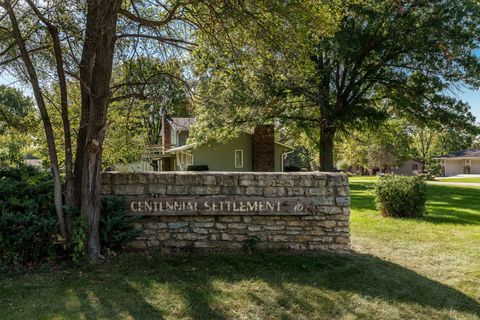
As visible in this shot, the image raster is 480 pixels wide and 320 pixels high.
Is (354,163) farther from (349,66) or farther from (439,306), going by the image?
(439,306)

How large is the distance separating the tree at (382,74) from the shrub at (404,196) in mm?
3950

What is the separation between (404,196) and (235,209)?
5470mm

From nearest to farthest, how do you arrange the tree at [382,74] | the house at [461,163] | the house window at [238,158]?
the tree at [382,74]
the house window at [238,158]
the house at [461,163]

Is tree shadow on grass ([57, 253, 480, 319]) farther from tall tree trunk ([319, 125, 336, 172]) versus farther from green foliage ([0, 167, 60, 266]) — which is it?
tall tree trunk ([319, 125, 336, 172])

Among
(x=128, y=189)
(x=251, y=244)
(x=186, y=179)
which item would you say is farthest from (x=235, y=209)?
(x=128, y=189)

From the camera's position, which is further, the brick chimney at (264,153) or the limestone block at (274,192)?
the brick chimney at (264,153)

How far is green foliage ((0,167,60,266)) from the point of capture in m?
4.98

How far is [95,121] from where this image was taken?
5363mm

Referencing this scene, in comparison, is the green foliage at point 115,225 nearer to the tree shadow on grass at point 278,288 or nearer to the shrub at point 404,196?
the tree shadow on grass at point 278,288

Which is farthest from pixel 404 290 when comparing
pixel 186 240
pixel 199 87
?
pixel 199 87

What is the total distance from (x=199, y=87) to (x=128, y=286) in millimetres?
3667

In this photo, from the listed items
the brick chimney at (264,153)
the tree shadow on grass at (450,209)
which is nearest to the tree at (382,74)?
the brick chimney at (264,153)

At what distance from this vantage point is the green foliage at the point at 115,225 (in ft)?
18.2

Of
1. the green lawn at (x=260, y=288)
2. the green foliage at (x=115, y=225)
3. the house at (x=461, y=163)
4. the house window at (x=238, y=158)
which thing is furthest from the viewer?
the house at (x=461, y=163)
